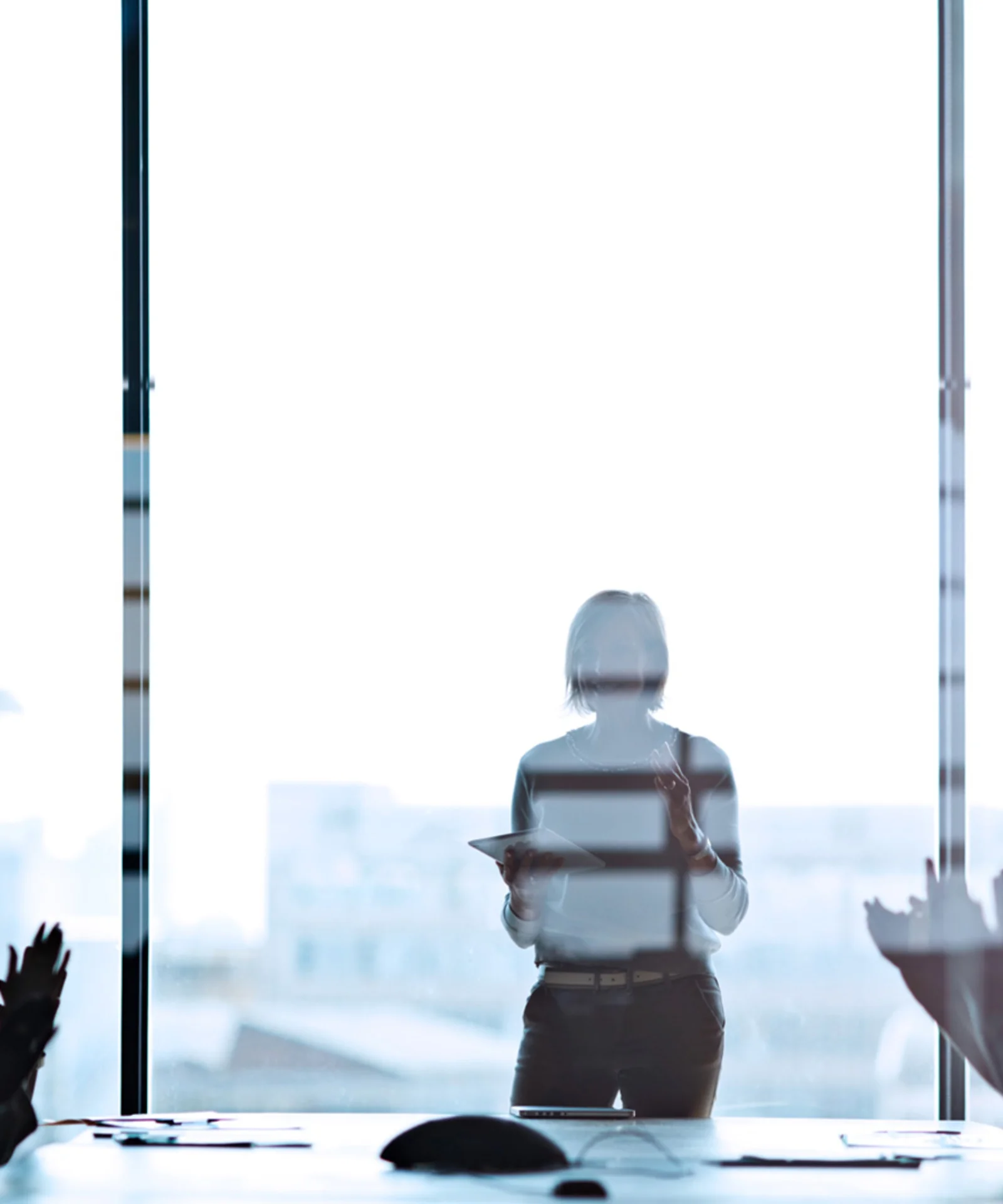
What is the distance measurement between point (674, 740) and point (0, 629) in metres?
1.61

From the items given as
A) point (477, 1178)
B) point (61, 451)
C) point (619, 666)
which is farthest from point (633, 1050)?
point (61, 451)

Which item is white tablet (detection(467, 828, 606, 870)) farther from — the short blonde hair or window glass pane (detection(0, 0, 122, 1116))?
window glass pane (detection(0, 0, 122, 1116))

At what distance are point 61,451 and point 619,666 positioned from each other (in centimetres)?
142

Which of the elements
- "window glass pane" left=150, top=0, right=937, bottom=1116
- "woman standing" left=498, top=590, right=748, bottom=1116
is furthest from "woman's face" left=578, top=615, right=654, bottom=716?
"window glass pane" left=150, top=0, right=937, bottom=1116

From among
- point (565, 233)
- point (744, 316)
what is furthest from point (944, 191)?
point (565, 233)

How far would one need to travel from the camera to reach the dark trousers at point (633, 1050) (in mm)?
1837

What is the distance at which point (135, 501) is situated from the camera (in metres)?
2.46

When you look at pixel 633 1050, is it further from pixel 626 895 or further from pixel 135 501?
pixel 135 501

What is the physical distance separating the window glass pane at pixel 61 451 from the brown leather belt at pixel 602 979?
1.09 metres

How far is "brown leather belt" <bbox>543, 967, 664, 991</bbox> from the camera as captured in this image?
6.09 ft

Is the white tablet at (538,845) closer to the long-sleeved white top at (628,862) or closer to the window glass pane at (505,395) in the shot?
the long-sleeved white top at (628,862)

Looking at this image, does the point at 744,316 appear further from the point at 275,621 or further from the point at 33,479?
the point at 33,479

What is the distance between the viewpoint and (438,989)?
3230 mm

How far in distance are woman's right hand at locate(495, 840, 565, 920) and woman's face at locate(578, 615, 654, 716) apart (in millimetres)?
365
